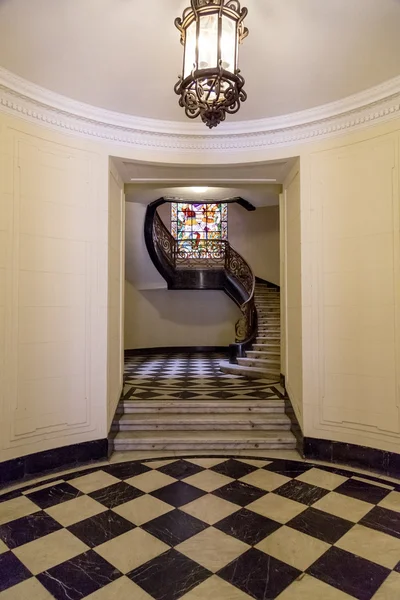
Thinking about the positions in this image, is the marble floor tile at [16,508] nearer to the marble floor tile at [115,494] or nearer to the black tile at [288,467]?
the marble floor tile at [115,494]

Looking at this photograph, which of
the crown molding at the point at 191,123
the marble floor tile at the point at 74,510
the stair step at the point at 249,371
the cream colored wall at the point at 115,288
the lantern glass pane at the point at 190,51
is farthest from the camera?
the stair step at the point at 249,371

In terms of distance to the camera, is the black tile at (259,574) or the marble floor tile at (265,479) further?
the marble floor tile at (265,479)

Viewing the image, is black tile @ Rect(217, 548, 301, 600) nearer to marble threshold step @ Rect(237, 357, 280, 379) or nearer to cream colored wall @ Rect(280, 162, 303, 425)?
cream colored wall @ Rect(280, 162, 303, 425)

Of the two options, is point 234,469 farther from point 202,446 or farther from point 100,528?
point 100,528

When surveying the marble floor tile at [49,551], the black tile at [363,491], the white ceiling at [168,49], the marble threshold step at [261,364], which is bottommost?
the black tile at [363,491]

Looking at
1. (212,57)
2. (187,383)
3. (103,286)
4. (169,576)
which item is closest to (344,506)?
(169,576)

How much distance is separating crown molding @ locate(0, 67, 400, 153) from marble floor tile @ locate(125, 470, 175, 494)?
3096 mm

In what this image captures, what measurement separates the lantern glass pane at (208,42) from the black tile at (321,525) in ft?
9.07

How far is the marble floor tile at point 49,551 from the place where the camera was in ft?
7.30

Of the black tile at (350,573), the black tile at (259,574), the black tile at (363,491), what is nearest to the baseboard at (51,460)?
the black tile at (259,574)

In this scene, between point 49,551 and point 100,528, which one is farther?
point 100,528

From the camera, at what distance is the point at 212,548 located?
237cm

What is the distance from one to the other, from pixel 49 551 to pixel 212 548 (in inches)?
37.0

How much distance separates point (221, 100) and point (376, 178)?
1968 millimetres
